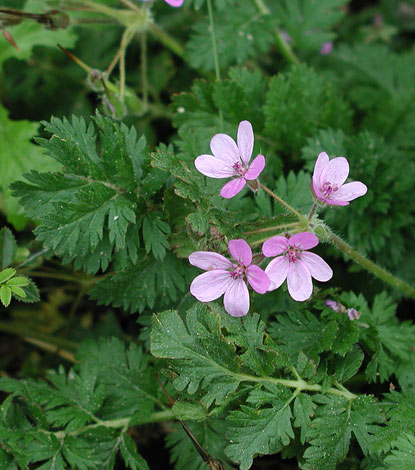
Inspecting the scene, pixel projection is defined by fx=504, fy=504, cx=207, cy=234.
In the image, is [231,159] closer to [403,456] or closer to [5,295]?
Answer: [5,295]

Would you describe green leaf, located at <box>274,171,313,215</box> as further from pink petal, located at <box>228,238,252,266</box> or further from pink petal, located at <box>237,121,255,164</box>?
pink petal, located at <box>228,238,252,266</box>

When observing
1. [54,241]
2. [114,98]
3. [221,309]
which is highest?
[114,98]

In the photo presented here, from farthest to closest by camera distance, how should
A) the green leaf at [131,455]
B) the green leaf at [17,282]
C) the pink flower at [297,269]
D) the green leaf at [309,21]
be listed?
the green leaf at [309,21], the green leaf at [131,455], the green leaf at [17,282], the pink flower at [297,269]

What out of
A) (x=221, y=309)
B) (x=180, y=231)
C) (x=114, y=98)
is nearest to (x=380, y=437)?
(x=221, y=309)

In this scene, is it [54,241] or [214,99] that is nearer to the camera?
[54,241]

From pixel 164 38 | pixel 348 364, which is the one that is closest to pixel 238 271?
pixel 348 364

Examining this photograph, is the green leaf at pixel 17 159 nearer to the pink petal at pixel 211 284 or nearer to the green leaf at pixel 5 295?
the green leaf at pixel 5 295

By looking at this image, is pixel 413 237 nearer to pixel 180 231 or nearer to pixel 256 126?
pixel 256 126

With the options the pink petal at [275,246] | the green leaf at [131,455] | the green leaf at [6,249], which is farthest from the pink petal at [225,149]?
the green leaf at [131,455]
